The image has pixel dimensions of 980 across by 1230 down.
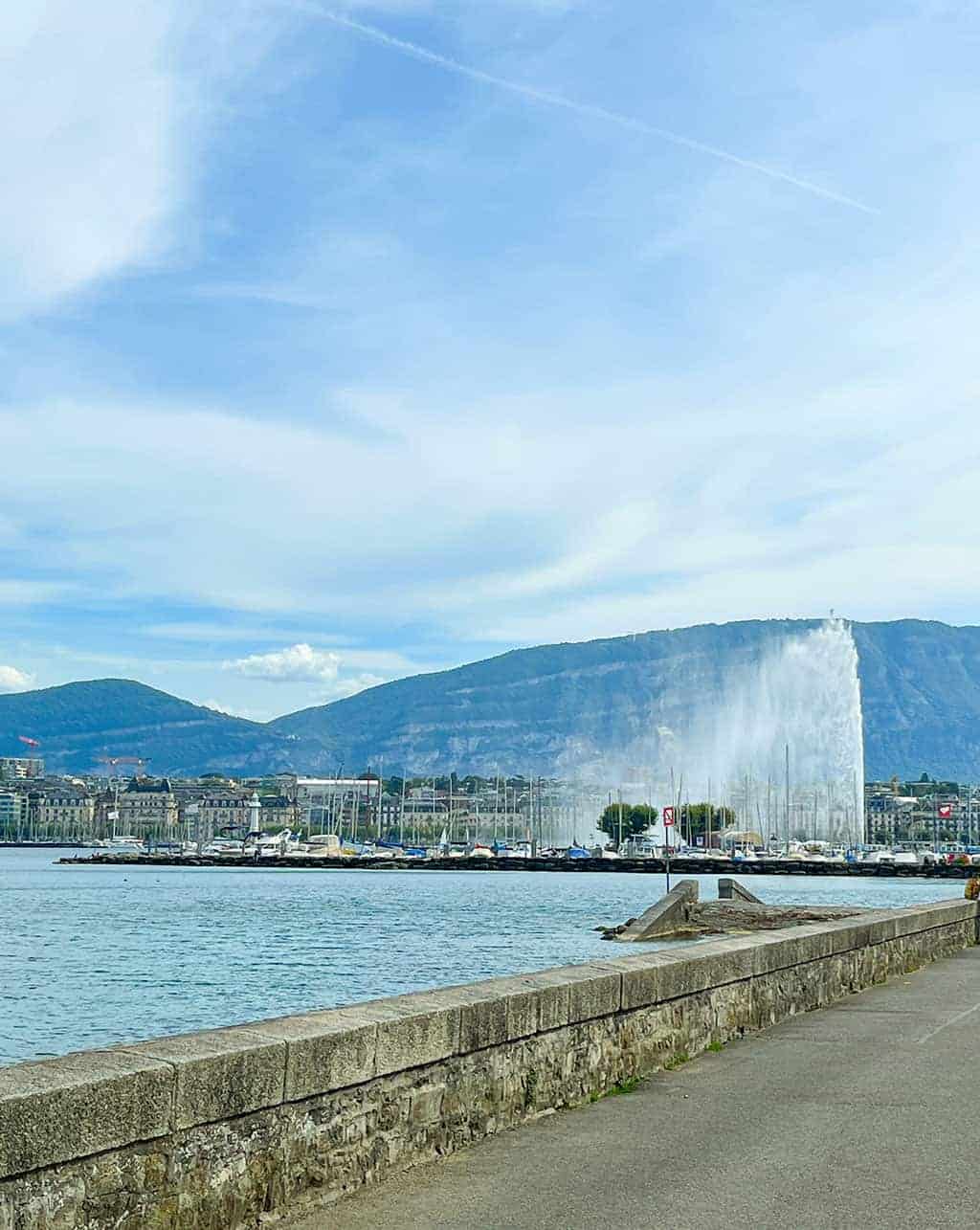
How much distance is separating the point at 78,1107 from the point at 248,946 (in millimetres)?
49634

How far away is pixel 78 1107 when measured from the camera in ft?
17.0

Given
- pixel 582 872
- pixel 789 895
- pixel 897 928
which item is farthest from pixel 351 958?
pixel 582 872

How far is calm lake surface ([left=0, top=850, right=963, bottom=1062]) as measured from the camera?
32688 millimetres

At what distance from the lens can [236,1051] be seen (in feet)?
19.7

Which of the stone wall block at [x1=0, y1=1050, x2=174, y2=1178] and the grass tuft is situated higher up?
the stone wall block at [x1=0, y1=1050, x2=174, y2=1178]

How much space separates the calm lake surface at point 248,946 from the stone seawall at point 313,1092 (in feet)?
62.1

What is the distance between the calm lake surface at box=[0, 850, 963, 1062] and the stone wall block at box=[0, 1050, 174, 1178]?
852 inches

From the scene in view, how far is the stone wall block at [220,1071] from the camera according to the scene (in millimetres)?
5719

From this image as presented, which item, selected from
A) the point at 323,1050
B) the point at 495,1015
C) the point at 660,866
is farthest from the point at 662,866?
the point at 323,1050

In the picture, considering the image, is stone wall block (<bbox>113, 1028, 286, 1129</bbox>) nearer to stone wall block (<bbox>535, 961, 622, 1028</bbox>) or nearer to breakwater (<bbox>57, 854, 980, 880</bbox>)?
stone wall block (<bbox>535, 961, 622, 1028</bbox>)

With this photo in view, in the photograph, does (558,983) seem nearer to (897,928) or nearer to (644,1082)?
(644,1082)

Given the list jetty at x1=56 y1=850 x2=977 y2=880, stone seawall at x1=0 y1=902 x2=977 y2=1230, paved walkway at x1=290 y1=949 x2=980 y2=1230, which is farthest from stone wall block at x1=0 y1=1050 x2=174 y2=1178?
jetty at x1=56 y1=850 x2=977 y2=880

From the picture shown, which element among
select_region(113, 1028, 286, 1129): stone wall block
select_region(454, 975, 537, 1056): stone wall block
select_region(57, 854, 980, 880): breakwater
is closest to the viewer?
select_region(113, 1028, 286, 1129): stone wall block

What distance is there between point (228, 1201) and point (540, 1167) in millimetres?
1934
